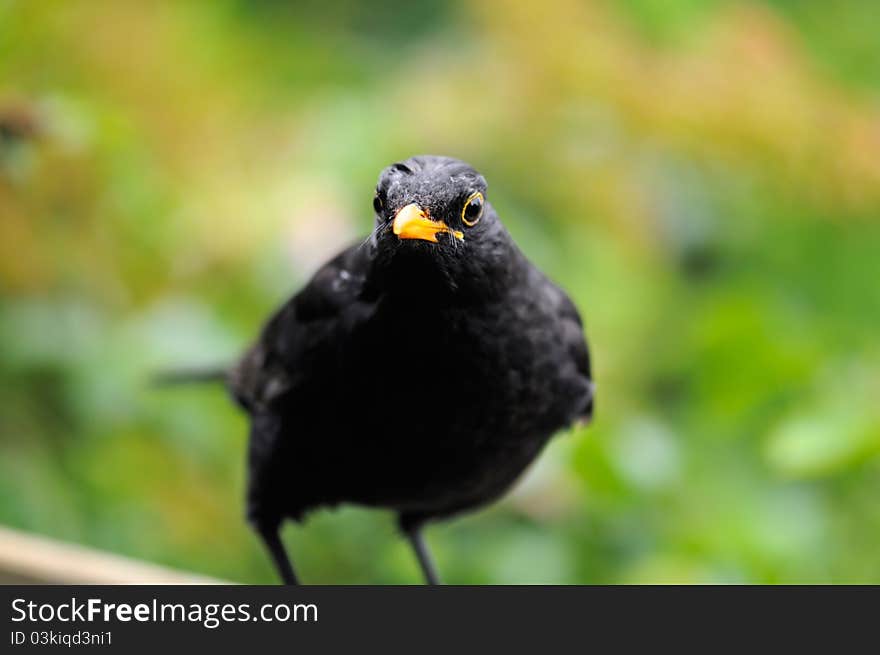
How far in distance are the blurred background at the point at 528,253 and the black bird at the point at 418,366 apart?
898mm

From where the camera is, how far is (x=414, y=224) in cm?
241

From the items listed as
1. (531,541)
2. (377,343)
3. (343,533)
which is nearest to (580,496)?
(531,541)

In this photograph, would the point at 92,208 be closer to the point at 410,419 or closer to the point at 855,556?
the point at 410,419

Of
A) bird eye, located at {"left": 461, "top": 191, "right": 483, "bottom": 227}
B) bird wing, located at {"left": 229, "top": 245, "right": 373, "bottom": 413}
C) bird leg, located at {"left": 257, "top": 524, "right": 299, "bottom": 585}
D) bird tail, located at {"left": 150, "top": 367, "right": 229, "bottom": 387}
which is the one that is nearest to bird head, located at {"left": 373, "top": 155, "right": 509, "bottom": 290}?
bird eye, located at {"left": 461, "top": 191, "right": 483, "bottom": 227}

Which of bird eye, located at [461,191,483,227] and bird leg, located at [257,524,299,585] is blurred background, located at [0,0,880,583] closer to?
bird leg, located at [257,524,299,585]

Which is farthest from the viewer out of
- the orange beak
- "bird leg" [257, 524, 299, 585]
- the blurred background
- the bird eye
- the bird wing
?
the blurred background

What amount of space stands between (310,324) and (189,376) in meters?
0.94

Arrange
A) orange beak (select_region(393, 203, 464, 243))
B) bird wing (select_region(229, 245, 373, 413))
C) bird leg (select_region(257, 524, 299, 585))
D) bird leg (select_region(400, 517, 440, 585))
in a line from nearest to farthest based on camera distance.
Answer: orange beak (select_region(393, 203, 464, 243))
bird wing (select_region(229, 245, 373, 413))
bird leg (select_region(257, 524, 299, 585))
bird leg (select_region(400, 517, 440, 585))

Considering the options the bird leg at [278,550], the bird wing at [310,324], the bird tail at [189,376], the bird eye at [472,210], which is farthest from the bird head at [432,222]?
the bird tail at [189,376]

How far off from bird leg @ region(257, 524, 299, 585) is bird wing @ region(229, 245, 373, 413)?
32 cm

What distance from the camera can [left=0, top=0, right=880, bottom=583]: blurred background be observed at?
398cm

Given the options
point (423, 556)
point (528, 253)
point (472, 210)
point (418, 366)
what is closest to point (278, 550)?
point (423, 556)

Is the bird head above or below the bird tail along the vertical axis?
below

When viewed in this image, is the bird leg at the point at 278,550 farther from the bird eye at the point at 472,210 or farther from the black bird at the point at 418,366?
the bird eye at the point at 472,210
